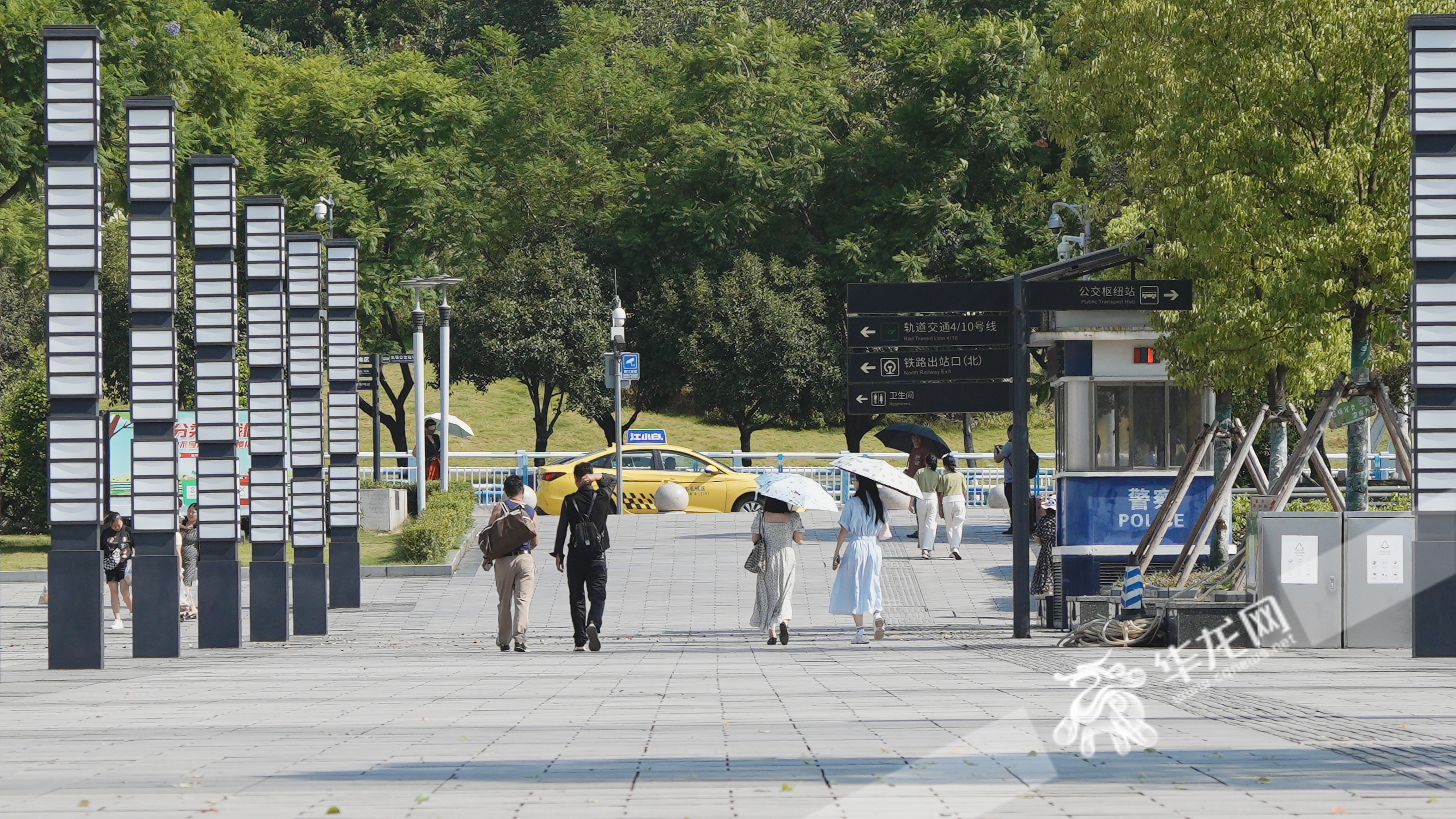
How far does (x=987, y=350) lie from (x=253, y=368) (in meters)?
7.77

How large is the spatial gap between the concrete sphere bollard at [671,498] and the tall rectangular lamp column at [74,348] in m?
19.6

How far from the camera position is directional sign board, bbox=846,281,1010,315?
17.2m

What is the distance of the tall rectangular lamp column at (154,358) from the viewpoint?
1570cm

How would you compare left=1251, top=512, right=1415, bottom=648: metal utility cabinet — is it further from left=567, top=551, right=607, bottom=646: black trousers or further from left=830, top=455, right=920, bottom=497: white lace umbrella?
left=567, top=551, right=607, bottom=646: black trousers

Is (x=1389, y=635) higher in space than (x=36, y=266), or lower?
lower

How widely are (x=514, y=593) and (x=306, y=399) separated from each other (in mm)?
5435

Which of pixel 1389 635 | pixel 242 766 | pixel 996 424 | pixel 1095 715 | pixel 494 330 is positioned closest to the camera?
pixel 242 766

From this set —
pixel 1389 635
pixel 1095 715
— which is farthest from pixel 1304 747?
pixel 1389 635

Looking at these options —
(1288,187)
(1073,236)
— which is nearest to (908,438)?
(1073,236)

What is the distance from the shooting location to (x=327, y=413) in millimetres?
22094

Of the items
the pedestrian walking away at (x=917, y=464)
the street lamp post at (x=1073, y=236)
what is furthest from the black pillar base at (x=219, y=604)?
the street lamp post at (x=1073, y=236)

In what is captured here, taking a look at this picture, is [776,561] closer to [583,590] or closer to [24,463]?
[583,590]

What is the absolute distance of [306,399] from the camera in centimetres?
2064

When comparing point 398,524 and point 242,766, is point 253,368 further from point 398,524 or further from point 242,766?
point 398,524
